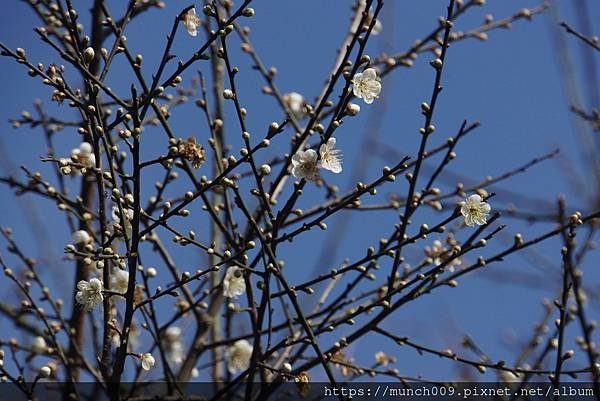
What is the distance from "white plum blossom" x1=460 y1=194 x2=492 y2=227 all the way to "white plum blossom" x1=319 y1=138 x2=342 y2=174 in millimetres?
455

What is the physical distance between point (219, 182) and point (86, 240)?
1080mm

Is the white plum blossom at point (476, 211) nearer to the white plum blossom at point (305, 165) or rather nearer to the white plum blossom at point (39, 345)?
the white plum blossom at point (305, 165)

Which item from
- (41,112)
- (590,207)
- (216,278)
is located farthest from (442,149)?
(41,112)

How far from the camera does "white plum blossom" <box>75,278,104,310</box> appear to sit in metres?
2.50

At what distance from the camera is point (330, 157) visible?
8.56 ft

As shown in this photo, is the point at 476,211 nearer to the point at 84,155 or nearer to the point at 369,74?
the point at 369,74

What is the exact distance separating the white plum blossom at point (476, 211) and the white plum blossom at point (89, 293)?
1.22 meters

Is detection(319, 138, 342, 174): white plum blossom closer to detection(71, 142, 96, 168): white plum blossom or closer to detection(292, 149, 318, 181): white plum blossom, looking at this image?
detection(292, 149, 318, 181): white plum blossom

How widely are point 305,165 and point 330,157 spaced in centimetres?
13

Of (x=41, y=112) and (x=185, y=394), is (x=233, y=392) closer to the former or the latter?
(x=185, y=394)

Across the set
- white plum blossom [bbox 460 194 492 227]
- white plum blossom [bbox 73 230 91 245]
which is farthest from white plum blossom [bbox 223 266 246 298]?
white plum blossom [bbox 460 194 492 227]

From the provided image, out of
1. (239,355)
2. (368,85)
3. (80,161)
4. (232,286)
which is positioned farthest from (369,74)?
(239,355)

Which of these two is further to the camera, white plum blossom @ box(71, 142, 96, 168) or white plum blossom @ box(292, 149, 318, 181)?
white plum blossom @ box(71, 142, 96, 168)

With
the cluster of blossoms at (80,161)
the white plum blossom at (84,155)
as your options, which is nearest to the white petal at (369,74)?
the cluster of blossoms at (80,161)
